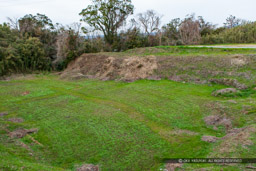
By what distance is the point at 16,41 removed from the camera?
30844 mm

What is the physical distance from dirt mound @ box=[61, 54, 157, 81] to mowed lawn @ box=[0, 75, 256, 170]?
5181 mm

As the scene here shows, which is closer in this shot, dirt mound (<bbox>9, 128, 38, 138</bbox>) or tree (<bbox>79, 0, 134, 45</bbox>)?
dirt mound (<bbox>9, 128, 38, 138</bbox>)

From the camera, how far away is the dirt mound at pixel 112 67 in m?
23.1

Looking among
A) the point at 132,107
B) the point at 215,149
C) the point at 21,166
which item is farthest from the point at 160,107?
the point at 21,166

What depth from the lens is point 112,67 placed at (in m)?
26.1

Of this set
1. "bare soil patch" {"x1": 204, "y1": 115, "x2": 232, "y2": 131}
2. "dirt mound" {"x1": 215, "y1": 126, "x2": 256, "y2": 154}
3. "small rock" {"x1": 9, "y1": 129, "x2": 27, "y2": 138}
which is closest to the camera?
"dirt mound" {"x1": 215, "y1": 126, "x2": 256, "y2": 154}

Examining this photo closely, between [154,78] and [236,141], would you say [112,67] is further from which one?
[236,141]

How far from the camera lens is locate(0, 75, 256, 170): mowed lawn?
795cm

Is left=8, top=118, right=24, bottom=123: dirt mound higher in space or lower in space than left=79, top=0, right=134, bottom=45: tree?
lower

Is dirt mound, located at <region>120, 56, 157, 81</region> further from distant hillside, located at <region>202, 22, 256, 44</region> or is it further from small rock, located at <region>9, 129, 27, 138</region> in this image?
distant hillside, located at <region>202, 22, 256, 44</region>

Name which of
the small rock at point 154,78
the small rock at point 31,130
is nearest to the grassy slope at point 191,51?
the small rock at point 154,78

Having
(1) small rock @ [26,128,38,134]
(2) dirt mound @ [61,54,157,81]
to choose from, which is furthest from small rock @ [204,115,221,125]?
(2) dirt mound @ [61,54,157,81]

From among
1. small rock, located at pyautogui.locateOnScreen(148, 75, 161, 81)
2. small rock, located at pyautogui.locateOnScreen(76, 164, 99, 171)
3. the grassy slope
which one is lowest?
small rock, located at pyautogui.locateOnScreen(76, 164, 99, 171)

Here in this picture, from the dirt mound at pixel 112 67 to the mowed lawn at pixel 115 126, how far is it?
204 inches
